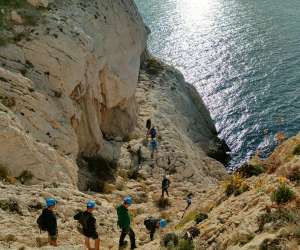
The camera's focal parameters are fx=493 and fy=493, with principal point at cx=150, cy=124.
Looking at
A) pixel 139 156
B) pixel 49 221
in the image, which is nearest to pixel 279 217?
pixel 49 221

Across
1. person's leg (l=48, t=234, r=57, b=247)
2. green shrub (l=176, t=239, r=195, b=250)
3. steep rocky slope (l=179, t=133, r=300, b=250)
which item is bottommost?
person's leg (l=48, t=234, r=57, b=247)

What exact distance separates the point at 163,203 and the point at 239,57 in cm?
5090

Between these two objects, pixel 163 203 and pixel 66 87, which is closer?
pixel 66 87

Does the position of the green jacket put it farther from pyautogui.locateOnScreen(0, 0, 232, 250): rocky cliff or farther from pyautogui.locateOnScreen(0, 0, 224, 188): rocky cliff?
pyautogui.locateOnScreen(0, 0, 224, 188): rocky cliff

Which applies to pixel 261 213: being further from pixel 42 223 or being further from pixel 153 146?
pixel 153 146

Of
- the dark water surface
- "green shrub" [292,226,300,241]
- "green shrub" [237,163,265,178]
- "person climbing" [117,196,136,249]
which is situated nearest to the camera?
"green shrub" [292,226,300,241]

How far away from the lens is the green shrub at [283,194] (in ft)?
51.6

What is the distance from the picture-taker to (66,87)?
33375mm

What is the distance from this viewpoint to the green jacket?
1966 centimetres

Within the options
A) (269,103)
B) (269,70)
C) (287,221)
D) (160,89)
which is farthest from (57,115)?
(269,70)

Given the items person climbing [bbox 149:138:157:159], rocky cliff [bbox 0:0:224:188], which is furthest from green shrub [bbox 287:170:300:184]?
person climbing [bbox 149:138:157:159]

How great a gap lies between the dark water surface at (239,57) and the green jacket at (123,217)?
38.3m

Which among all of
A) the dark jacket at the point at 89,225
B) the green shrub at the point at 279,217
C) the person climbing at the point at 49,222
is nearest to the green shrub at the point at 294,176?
the green shrub at the point at 279,217

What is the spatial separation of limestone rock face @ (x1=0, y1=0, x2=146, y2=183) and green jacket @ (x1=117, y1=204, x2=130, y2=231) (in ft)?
23.6
